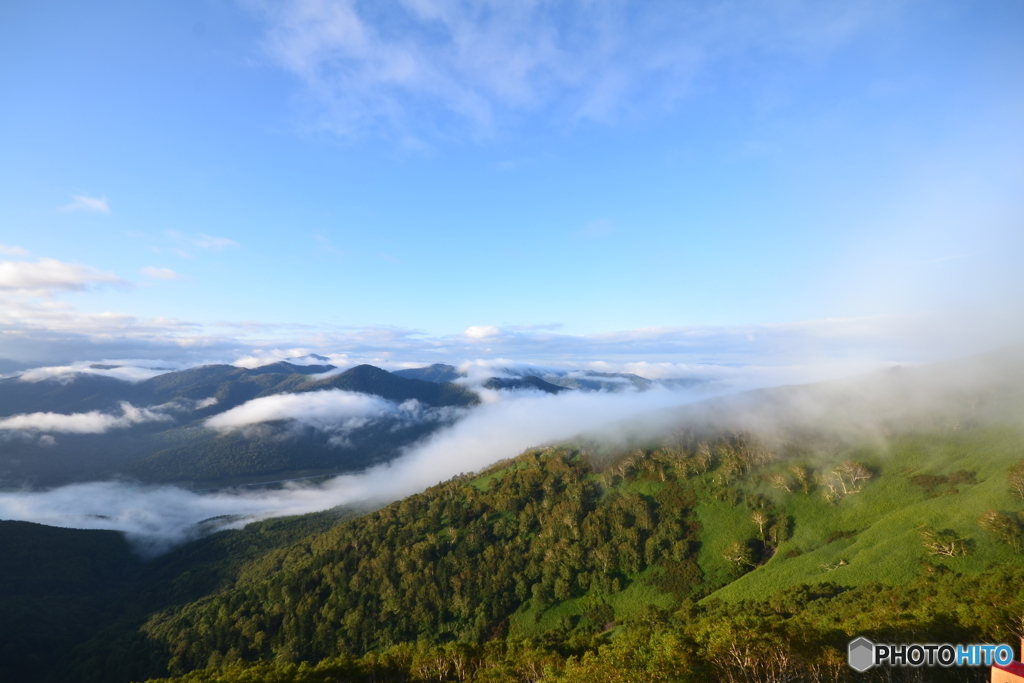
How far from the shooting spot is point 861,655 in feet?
217

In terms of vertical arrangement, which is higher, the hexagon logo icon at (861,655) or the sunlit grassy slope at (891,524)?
the hexagon logo icon at (861,655)

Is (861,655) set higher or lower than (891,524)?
higher

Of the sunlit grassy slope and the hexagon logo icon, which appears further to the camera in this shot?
the sunlit grassy slope

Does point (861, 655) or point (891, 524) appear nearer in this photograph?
point (861, 655)

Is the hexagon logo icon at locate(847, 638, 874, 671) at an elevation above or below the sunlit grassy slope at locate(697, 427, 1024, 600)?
above

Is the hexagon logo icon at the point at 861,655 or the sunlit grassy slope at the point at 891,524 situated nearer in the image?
the hexagon logo icon at the point at 861,655

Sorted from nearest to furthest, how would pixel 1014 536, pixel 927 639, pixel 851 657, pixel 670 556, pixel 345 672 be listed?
pixel 851 657
pixel 927 639
pixel 345 672
pixel 1014 536
pixel 670 556

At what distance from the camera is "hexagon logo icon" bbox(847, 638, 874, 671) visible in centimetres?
6397

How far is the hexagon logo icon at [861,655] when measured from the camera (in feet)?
210

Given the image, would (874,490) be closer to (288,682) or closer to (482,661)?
(482,661)

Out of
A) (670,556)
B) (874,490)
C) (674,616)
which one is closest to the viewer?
(674,616)

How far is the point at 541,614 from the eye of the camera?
7643 inches

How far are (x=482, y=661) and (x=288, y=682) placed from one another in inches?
1771

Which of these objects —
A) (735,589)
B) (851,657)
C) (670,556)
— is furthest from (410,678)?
(670,556)
